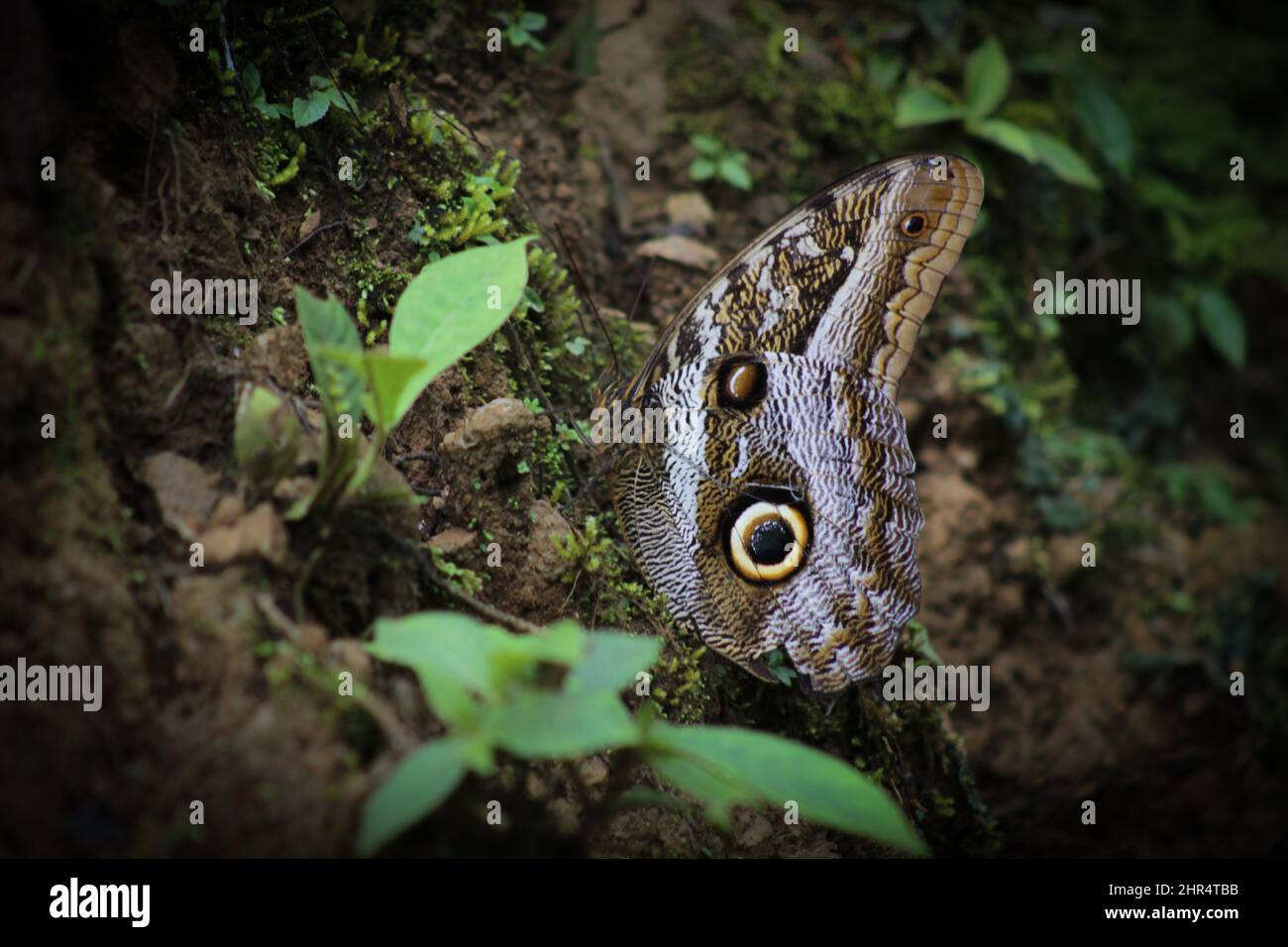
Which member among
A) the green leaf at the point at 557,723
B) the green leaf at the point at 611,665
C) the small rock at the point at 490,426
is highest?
the small rock at the point at 490,426

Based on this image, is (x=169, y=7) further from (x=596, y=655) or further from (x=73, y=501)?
(x=596, y=655)

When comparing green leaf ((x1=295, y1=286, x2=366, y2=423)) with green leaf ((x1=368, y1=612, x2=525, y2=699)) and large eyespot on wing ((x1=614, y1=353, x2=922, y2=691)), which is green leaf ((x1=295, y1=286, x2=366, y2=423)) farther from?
large eyespot on wing ((x1=614, y1=353, x2=922, y2=691))

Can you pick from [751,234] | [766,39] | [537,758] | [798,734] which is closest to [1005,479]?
[751,234]

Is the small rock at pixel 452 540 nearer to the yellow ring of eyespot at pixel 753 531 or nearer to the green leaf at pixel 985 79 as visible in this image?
the yellow ring of eyespot at pixel 753 531

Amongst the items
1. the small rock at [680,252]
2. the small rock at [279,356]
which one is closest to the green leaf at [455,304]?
the small rock at [279,356]

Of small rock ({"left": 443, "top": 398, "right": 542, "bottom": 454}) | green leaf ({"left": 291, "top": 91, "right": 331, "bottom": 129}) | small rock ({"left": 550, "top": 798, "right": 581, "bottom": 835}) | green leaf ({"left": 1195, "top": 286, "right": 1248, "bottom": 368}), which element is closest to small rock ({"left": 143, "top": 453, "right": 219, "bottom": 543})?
small rock ({"left": 443, "top": 398, "right": 542, "bottom": 454})

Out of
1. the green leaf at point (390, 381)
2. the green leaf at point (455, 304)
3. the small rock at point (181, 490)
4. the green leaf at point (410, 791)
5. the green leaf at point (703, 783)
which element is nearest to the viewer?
the green leaf at point (410, 791)
